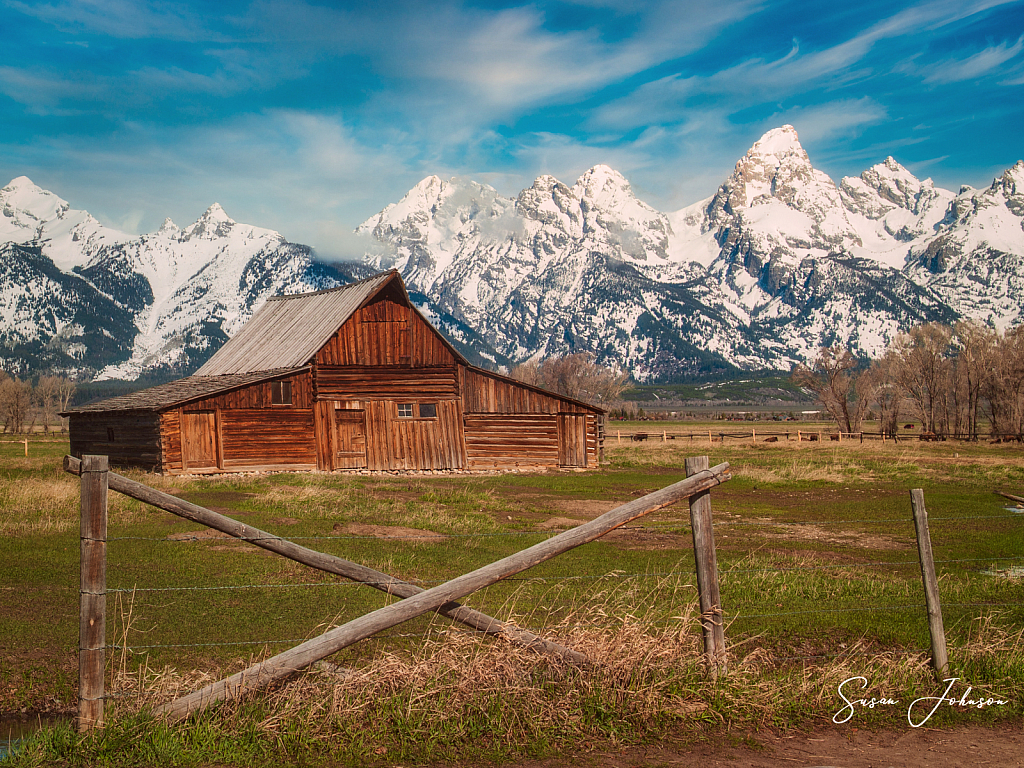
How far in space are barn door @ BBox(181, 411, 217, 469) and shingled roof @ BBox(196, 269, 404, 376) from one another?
14.8 ft

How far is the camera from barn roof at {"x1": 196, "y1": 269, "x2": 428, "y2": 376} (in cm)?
3903

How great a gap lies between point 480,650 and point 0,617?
6378 millimetres

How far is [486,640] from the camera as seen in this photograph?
23.6ft

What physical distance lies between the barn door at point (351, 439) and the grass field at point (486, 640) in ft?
50.5

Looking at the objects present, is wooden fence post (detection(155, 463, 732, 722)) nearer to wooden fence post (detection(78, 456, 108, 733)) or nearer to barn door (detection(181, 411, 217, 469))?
wooden fence post (detection(78, 456, 108, 733))

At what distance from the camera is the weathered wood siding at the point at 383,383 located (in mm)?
37688

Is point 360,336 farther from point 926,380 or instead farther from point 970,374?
point 926,380

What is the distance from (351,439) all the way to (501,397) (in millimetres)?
7336

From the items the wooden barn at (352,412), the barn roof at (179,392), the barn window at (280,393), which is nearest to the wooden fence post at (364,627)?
the barn roof at (179,392)

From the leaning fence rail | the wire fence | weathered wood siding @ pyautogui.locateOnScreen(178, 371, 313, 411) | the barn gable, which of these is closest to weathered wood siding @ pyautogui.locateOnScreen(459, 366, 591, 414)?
the barn gable

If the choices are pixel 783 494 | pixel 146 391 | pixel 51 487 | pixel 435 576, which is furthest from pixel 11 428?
pixel 435 576

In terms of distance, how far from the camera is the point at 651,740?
6.25 m

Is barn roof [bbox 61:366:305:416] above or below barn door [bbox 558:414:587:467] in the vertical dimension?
above

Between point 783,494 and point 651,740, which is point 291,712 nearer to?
point 651,740
